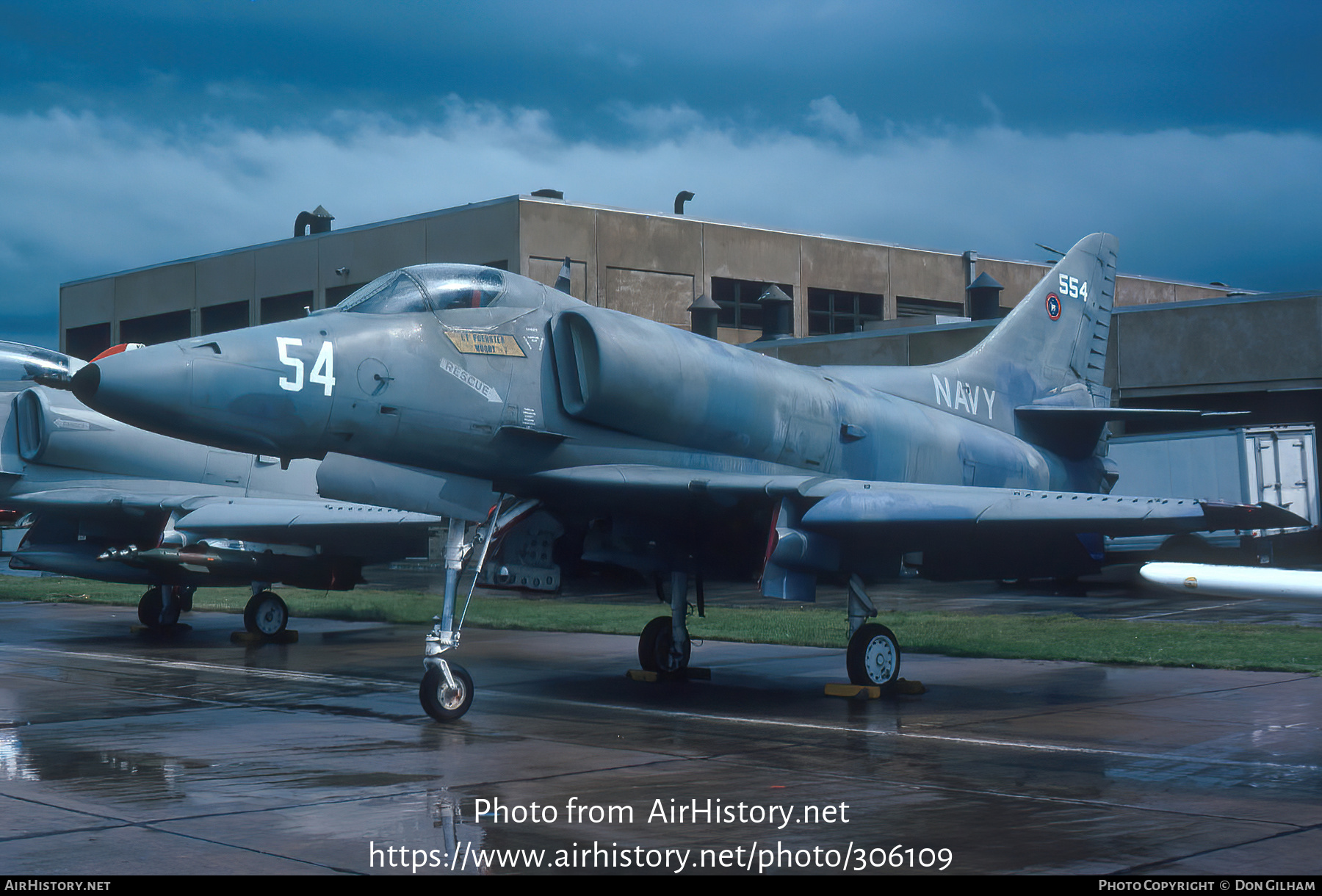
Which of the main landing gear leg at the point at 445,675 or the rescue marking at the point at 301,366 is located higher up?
the rescue marking at the point at 301,366

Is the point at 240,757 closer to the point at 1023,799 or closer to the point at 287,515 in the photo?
the point at 1023,799

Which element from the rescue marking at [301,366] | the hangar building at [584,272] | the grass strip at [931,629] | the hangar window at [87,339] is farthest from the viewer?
the hangar window at [87,339]

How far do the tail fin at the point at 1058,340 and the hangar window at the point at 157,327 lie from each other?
3766 cm

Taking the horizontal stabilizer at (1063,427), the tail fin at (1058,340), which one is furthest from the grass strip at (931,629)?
the tail fin at (1058,340)

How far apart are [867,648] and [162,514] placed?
11530 mm

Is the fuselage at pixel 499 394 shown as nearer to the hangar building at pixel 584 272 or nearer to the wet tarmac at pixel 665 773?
the wet tarmac at pixel 665 773

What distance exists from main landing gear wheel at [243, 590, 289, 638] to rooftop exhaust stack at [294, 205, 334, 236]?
32272 mm

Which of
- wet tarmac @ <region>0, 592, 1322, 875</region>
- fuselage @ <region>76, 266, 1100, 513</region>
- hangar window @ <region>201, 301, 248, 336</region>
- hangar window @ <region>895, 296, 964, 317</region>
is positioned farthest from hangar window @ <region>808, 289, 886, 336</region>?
fuselage @ <region>76, 266, 1100, 513</region>

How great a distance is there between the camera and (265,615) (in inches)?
749

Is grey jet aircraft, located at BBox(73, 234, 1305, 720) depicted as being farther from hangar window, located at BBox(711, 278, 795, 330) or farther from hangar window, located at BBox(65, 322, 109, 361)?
hangar window, located at BBox(65, 322, 109, 361)

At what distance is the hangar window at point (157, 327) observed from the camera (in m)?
47.8

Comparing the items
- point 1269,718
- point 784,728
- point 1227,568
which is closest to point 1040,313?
point 1269,718

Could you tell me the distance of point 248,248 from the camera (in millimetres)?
44344

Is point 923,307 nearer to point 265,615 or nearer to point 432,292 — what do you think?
point 265,615
